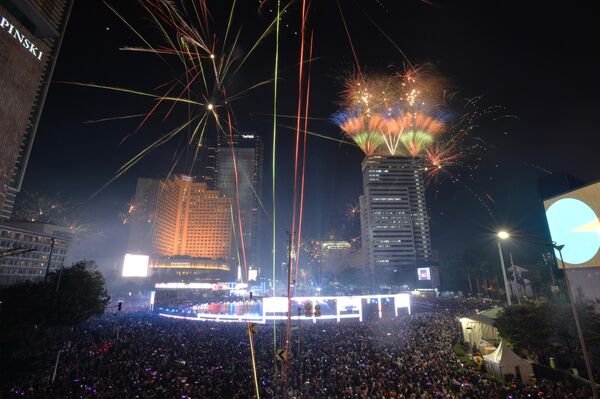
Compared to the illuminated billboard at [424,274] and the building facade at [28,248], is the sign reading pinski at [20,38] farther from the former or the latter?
the illuminated billboard at [424,274]

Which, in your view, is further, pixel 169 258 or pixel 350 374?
pixel 169 258

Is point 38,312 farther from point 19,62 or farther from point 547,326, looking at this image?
point 19,62

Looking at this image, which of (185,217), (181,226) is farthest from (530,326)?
(185,217)

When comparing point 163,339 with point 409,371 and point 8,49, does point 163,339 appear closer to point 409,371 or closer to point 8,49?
point 409,371

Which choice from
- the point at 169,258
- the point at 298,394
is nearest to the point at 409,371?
the point at 298,394

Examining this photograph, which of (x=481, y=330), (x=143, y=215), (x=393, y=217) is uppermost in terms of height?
(x=393, y=217)

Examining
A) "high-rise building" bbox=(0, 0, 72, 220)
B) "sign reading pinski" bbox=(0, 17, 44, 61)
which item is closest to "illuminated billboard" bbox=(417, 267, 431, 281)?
"high-rise building" bbox=(0, 0, 72, 220)

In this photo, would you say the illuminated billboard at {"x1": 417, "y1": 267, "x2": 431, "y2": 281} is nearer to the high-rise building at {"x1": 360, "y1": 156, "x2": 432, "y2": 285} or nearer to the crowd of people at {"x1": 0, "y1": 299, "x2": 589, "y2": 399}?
the high-rise building at {"x1": 360, "y1": 156, "x2": 432, "y2": 285}
